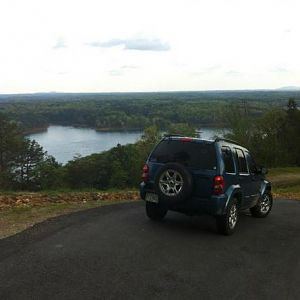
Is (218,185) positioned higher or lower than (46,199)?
higher

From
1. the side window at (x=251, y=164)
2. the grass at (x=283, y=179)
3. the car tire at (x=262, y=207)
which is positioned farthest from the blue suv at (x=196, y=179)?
the grass at (x=283, y=179)

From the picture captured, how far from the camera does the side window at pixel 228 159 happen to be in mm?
9045

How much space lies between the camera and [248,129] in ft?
208

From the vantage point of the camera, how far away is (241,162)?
390 inches

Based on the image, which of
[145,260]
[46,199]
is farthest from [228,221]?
[46,199]

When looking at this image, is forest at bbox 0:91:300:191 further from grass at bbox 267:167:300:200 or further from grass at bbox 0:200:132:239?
grass at bbox 0:200:132:239

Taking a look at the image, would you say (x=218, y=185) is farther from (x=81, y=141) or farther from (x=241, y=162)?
(x=81, y=141)

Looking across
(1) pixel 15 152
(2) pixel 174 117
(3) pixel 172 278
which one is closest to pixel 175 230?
(3) pixel 172 278

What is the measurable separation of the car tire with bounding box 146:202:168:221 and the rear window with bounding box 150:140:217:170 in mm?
972

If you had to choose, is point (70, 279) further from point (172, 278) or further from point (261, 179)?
point (261, 179)

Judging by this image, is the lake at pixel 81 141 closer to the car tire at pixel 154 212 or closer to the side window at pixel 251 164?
the side window at pixel 251 164

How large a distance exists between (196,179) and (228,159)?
91 centimetres

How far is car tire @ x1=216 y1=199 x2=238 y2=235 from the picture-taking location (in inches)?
347

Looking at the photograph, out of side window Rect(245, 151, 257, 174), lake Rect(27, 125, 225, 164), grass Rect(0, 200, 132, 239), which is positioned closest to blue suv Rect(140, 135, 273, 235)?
side window Rect(245, 151, 257, 174)
